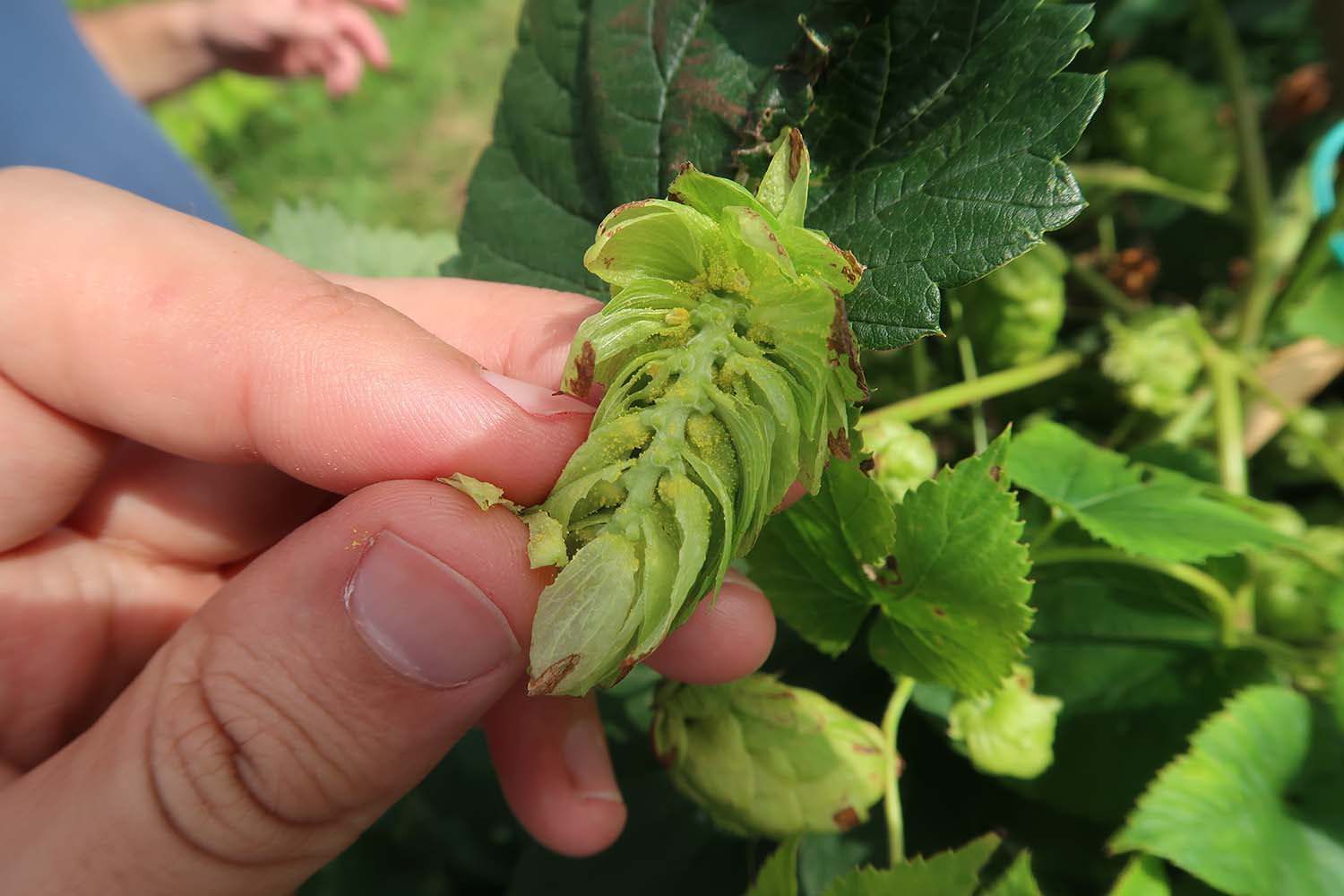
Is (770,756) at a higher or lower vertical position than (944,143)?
lower

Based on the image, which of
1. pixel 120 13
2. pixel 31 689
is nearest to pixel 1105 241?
pixel 31 689

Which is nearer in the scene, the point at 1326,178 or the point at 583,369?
the point at 583,369

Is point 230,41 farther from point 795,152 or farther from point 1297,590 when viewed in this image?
point 1297,590

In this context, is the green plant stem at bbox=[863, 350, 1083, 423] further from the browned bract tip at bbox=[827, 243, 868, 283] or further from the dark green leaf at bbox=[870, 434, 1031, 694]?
the browned bract tip at bbox=[827, 243, 868, 283]

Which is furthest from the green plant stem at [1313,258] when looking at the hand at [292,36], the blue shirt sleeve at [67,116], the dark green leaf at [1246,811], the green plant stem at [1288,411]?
the hand at [292,36]

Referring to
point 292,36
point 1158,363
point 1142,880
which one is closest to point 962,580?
point 1142,880

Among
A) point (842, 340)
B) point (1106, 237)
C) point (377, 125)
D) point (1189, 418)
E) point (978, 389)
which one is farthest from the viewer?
point (377, 125)

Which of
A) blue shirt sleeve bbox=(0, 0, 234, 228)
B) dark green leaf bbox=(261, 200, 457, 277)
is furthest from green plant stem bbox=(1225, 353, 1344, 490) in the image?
blue shirt sleeve bbox=(0, 0, 234, 228)

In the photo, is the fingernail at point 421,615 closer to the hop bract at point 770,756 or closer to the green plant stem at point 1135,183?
the hop bract at point 770,756
